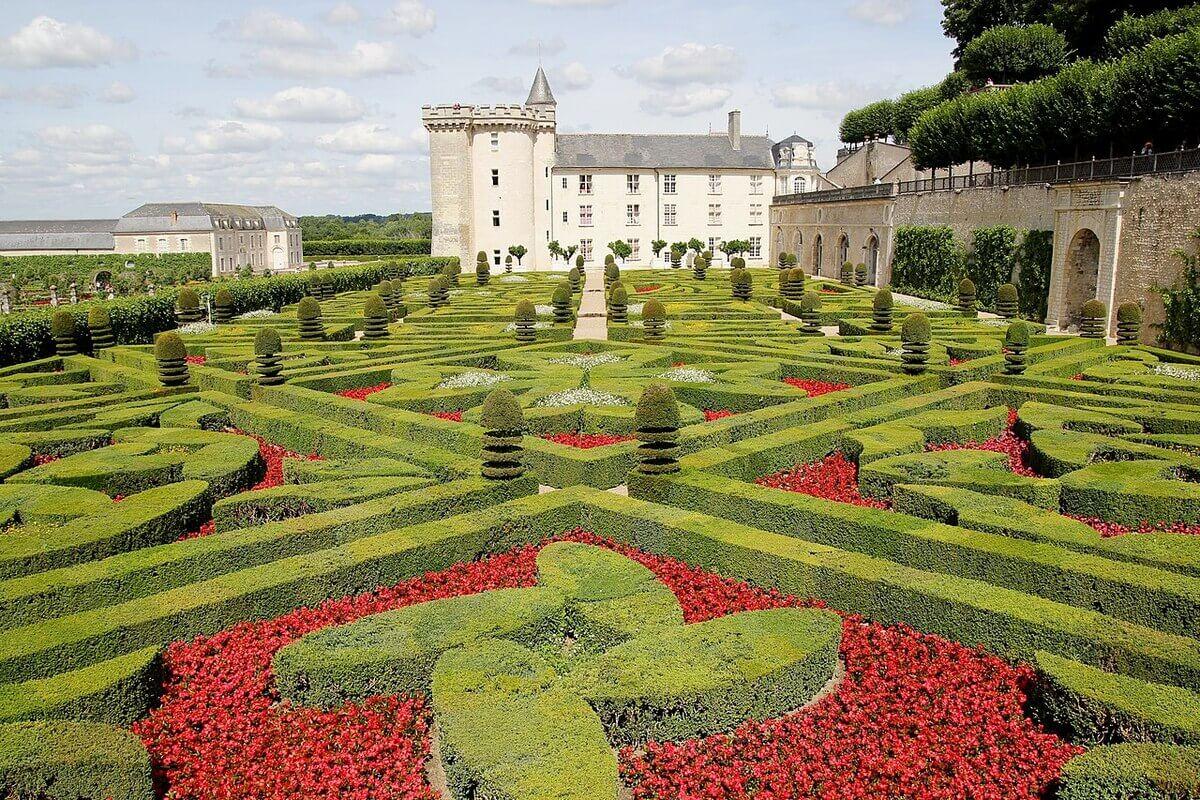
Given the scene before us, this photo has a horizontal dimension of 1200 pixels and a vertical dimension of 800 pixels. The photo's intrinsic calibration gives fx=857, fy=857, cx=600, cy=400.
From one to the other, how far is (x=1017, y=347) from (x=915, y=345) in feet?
7.72

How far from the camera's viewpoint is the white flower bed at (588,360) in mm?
21906

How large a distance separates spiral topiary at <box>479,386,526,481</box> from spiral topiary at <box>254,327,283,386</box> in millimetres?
8749

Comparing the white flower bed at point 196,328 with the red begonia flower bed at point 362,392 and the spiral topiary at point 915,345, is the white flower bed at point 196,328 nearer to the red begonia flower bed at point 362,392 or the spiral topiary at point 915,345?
the red begonia flower bed at point 362,392

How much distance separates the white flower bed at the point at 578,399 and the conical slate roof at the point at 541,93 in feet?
180

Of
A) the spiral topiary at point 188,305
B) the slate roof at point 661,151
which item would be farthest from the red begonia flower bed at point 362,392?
the slate roof at point 661,151

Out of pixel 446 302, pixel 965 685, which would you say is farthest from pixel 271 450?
pixel 446 302

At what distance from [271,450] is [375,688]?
9451mm

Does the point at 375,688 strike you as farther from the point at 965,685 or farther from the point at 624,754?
the point at 965,685

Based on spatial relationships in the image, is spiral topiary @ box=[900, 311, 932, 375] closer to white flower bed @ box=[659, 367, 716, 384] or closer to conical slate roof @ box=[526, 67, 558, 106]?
white flower bed @ box=[659, 367, 716, 384]

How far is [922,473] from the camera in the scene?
12.5 metres

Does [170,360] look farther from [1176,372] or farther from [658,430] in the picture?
[1176,372]

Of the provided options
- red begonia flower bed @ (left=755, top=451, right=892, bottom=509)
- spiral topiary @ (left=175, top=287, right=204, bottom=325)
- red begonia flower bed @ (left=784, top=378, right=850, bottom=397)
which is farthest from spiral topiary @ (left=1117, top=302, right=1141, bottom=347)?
spiral topiary @ (left=175, top=287, right=204, bottom=325)

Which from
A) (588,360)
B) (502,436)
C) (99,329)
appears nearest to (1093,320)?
(588,360)

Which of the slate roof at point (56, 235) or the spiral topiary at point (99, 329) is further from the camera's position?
the slate roof at point (56, 235)
